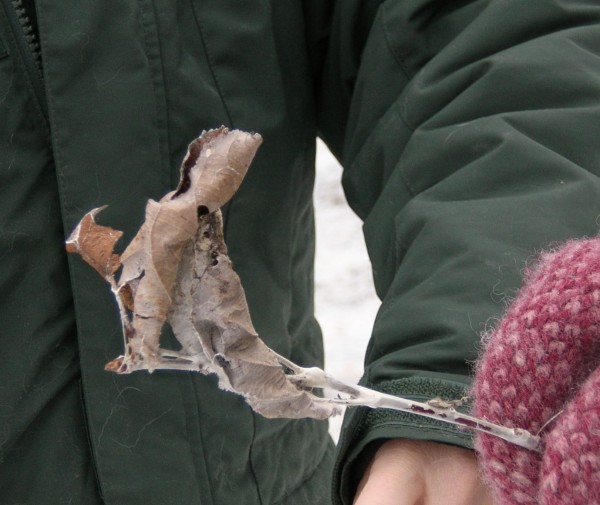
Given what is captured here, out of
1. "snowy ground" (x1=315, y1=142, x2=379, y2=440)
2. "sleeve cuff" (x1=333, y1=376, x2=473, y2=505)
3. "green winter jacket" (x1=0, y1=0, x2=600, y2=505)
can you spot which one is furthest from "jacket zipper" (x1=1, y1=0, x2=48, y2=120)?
"snowy ground" (x1=315, y1=142, x2=379, y2=440)

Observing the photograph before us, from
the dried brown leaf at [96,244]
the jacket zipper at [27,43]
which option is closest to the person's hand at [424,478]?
the dried brown leaf at [96,244]

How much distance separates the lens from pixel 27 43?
0.93 meters

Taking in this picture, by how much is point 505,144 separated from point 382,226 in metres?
0.22

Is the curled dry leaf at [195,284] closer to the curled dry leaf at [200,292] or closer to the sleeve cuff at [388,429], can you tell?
the curled dry leaf at [200,292]

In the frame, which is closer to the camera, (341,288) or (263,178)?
(263,178)

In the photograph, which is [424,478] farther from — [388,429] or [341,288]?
[341,288]

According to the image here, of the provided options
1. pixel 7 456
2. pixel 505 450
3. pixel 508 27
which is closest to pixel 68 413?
pixel 7 456

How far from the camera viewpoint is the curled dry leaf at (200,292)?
0.57 metres

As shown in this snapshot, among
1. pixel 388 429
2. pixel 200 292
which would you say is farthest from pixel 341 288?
pixel 200 292

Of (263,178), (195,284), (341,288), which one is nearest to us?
(195,284)

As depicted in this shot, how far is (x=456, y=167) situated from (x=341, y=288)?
8.04 feet

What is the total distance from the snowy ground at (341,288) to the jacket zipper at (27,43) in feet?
6.62

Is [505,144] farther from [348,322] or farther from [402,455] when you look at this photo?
[348,322]

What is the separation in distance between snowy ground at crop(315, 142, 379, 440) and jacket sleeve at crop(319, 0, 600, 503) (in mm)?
1877
